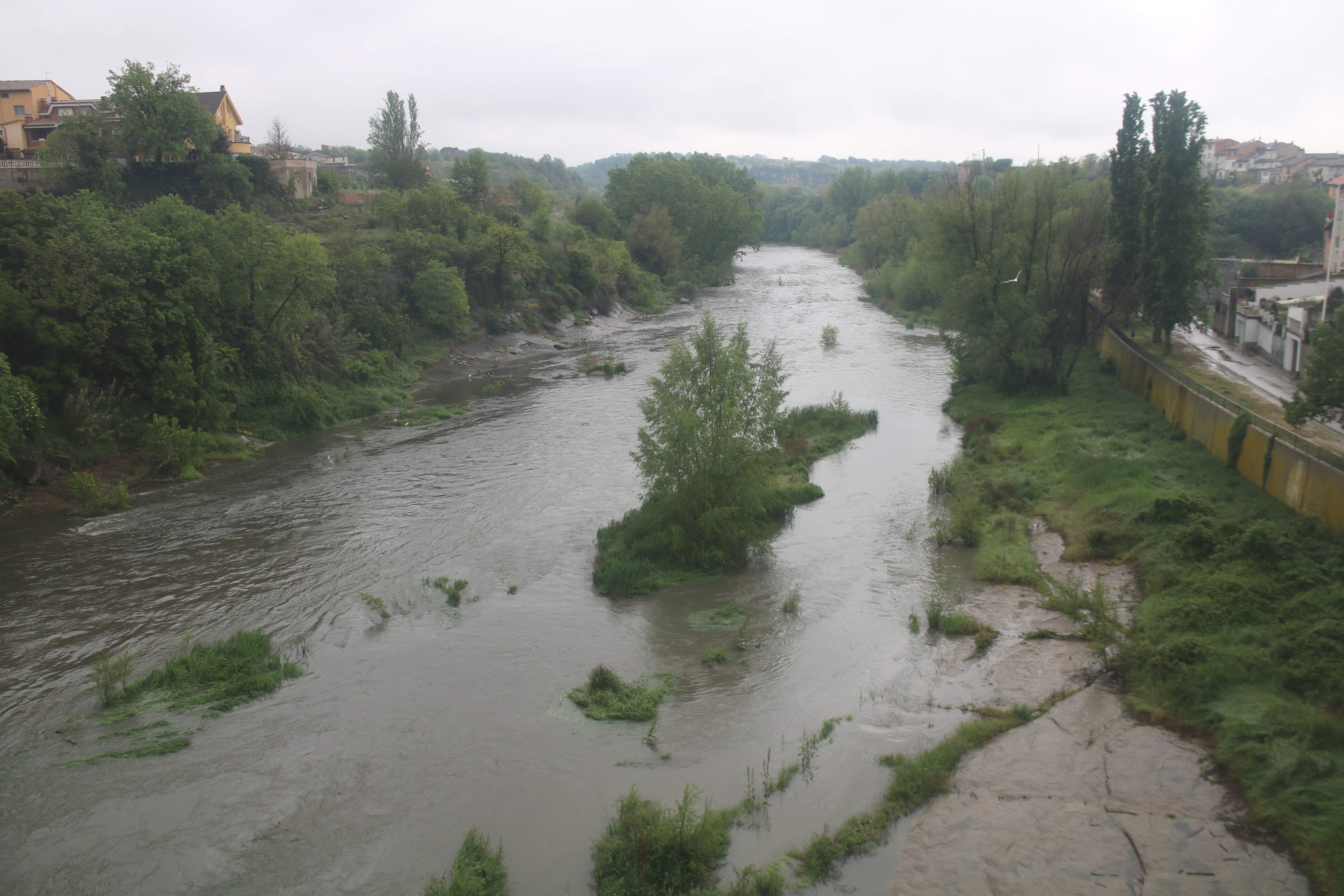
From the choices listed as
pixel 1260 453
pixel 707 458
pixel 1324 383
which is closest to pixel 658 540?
pixel 707 458

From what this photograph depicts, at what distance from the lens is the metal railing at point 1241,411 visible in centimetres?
1606

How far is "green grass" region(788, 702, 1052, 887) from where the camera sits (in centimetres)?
1034

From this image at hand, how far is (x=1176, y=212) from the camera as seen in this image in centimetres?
3028

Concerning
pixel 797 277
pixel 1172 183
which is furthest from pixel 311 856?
pixel 797 277

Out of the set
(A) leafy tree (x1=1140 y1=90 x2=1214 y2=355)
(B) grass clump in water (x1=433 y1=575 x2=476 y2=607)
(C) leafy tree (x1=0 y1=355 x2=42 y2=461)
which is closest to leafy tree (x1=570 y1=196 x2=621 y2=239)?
(A) leafy tree (x1=1140 y1=90 x2=1214 y2=355)

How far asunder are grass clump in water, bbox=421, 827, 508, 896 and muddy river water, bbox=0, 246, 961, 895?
0.74ft

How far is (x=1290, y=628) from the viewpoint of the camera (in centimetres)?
1312

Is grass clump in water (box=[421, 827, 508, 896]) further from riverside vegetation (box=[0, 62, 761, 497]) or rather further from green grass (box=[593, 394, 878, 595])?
riverside vegetation (box=[0, 62, 761, 497])

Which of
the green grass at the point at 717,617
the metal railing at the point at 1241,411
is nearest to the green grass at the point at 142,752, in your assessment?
the green grass at the point at 717,617

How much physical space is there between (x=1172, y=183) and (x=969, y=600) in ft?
72.5

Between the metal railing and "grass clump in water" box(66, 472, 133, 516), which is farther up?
the metal railing

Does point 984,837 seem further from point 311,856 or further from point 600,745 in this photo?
point 311,856

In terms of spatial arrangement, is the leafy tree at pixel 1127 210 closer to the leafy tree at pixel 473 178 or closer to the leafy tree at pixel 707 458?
the leafy tree at pixel 707 458

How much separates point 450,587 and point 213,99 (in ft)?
162
